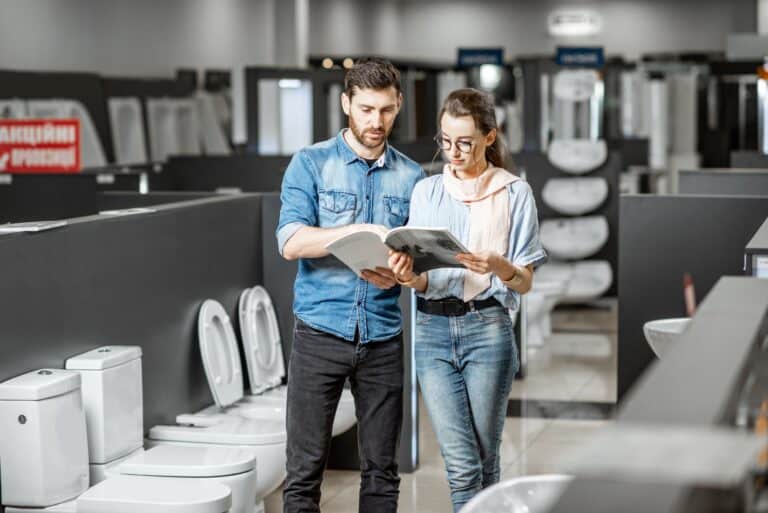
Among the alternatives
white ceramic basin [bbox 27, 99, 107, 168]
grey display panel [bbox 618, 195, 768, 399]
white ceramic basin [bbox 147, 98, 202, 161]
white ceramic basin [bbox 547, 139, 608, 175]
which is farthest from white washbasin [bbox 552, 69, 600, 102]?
grey display panel [bbox 618, 195, 768, 399]

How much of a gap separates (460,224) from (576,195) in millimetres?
6853

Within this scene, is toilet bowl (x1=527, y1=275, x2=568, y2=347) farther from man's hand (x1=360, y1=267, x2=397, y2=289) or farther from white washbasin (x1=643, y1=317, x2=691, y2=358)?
man's hand (x1=360, y1=267, x2=397, y2=289)

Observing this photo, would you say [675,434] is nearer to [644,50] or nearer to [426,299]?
[426,299]

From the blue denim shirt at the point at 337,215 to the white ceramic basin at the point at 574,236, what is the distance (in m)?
6.61

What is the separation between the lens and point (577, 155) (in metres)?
9.82

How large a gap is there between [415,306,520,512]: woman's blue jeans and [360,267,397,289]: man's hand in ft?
0.39

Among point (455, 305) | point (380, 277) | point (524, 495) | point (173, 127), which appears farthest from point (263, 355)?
point (173, 127)

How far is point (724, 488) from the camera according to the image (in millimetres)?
1275

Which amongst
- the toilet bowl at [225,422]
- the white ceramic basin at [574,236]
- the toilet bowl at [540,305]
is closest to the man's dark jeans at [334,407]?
the toilet bowl at [225,422]

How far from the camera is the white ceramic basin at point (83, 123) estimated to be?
11188 millimetres

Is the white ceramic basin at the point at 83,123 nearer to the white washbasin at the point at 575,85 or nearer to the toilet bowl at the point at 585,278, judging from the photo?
the white washbasin at the point at 575,85

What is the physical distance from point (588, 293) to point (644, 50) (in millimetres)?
13918

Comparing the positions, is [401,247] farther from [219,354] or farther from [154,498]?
[219,354]

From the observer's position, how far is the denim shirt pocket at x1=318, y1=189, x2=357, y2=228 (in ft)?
10.5
